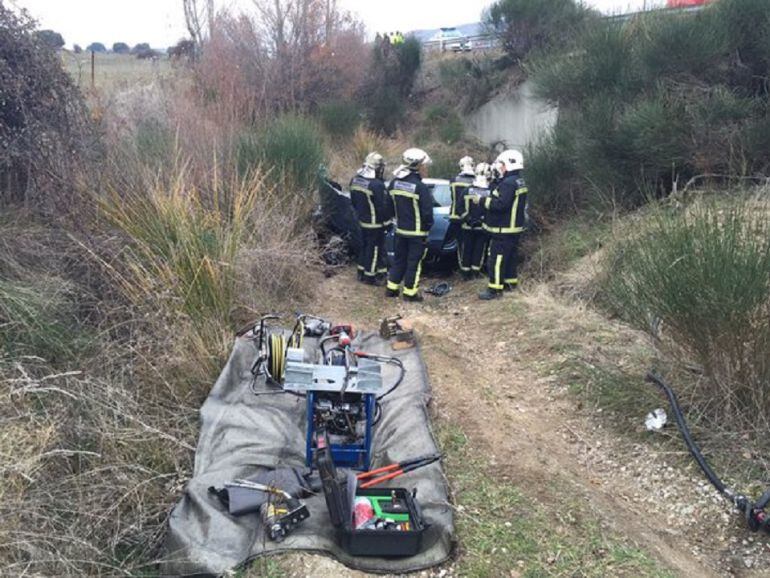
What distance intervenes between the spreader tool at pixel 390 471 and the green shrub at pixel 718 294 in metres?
1.75

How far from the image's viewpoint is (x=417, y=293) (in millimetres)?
7980

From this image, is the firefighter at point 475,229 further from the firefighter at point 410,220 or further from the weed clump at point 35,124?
the weed clump at point 35,124

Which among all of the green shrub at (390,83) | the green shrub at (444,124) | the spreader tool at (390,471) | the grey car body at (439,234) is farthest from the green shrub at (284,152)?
the green shrub at (390,83)

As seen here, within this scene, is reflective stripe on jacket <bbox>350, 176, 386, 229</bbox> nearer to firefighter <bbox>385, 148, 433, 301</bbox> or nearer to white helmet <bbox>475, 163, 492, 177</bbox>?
firefighter <bbox>385, 148, 433, 301</bbox>

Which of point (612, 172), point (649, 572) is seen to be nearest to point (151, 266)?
point (649, 572)

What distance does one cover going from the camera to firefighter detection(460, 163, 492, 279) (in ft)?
27.2

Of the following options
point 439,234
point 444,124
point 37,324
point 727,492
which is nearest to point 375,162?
point 439,234

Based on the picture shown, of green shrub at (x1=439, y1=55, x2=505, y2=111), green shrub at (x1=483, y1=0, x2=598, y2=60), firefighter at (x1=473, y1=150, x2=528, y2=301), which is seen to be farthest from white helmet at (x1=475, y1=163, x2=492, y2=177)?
green shrub at (x1=439, y1=55, x2=505, y2=111)

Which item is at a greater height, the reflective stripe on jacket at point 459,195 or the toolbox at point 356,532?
the reflective stripe on jacket at point 459,195

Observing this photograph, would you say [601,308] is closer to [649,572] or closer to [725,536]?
[725,536]

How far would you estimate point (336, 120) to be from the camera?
16.3m

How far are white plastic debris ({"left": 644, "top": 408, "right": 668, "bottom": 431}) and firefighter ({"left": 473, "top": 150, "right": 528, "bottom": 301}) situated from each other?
11.2ft

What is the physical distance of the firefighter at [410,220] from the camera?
295 inches

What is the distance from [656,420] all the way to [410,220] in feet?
13.0
